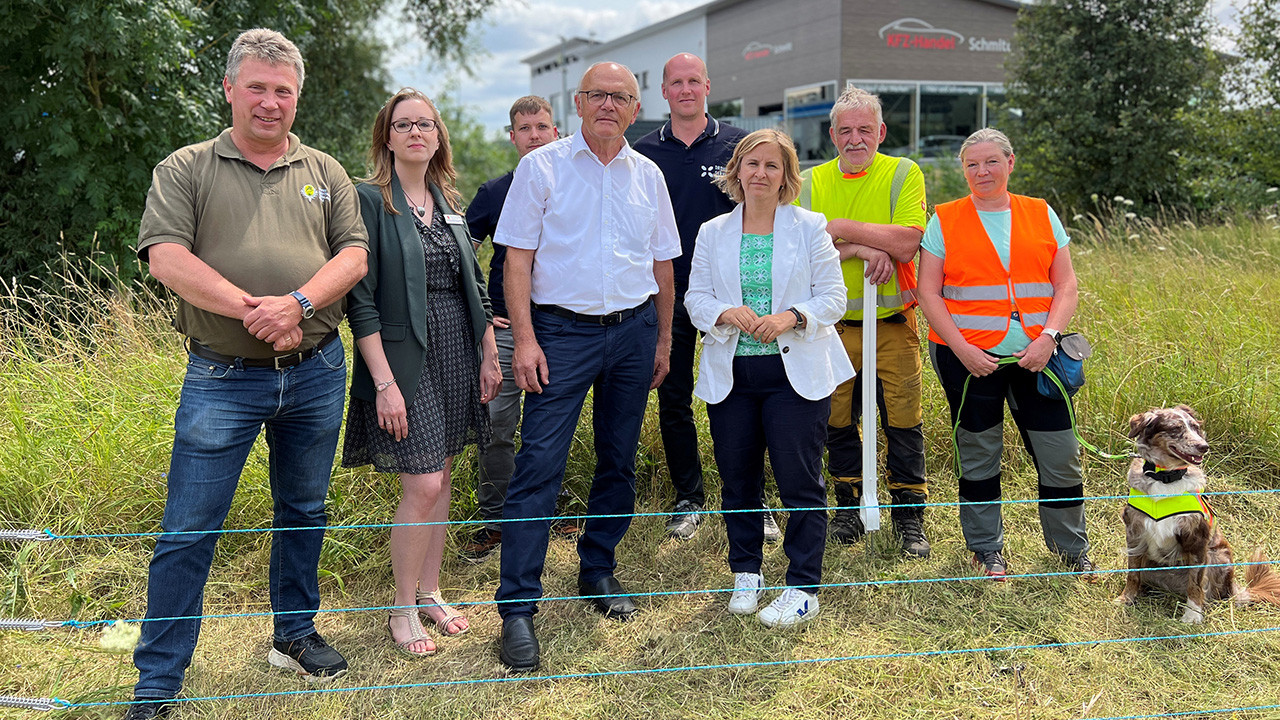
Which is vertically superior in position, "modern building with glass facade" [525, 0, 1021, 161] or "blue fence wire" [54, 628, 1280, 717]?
"modern building with glass facade" [525, 0, 1021, 161]

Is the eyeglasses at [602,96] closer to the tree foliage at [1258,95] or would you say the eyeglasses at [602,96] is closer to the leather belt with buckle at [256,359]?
the leather belt with buckle at [256,359]

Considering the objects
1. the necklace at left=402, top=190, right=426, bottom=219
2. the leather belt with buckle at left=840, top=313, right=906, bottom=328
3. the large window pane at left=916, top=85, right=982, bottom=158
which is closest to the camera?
the necklace at left=402, top=190, right=426, bottom=219

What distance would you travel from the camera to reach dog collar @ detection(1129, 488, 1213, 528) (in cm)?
327

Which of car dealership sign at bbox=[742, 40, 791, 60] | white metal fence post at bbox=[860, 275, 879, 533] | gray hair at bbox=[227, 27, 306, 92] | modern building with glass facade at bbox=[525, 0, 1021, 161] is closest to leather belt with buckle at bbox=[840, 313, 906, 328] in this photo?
white metal fence post at bbox=[860, 275, 879, 533]

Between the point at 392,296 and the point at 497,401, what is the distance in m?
1.19

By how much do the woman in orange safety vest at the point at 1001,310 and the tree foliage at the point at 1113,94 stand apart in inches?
421

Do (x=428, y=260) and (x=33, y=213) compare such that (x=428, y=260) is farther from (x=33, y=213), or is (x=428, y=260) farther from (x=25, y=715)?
(x=33, y=213)

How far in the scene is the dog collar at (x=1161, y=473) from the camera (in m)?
3.28

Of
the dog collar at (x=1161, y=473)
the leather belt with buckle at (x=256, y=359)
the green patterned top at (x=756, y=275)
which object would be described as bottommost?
the dog collar at (x=1161, y=473)

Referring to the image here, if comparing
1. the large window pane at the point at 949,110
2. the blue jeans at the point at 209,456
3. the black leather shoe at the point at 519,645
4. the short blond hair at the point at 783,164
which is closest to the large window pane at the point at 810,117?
the large window pane at the point at 949,110

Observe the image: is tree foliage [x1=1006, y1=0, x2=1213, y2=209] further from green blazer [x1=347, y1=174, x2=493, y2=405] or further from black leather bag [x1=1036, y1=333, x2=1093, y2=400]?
green blazer [x1=347, y1=174, x2=493, y2=405]

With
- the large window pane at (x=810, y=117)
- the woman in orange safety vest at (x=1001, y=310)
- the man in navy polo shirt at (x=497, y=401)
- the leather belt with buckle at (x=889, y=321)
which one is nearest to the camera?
the woman in orange safety vest at (x=1001, y=310)

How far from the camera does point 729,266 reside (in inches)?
136

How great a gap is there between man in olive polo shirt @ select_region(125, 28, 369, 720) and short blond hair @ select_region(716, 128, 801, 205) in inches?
58.4
